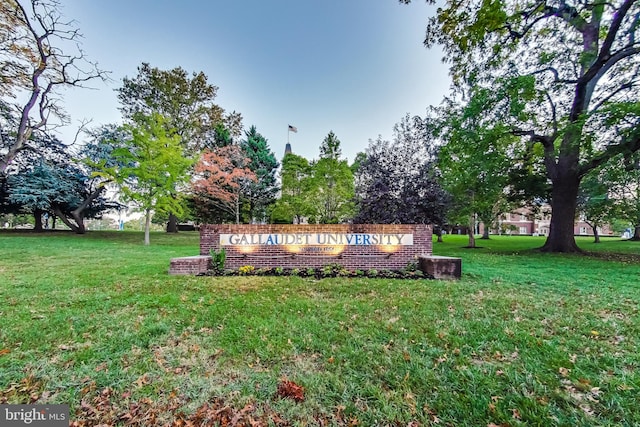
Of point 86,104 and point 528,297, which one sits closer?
point 528,297

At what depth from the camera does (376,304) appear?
13.7 feet

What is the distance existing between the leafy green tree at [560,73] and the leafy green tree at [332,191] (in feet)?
22.6

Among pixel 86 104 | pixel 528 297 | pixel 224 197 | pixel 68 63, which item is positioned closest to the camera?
pixel 528 297

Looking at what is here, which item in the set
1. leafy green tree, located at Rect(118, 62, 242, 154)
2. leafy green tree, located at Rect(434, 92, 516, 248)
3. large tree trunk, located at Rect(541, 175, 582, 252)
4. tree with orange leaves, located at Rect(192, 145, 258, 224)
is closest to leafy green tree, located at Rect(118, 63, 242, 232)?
leafy green tree, located at Rect(118, 62, 242, 154)

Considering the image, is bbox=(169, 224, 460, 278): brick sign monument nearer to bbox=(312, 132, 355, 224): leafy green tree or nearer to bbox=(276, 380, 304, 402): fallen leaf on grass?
bbox=(276, 380, 304, 402): fallen leaf on grass

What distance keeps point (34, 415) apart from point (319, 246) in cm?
553

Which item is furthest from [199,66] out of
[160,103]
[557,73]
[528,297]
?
[528,297]

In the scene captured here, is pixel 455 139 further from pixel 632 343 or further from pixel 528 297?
pixel 632 343

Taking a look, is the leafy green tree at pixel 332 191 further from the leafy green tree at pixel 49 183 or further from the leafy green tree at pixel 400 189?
the leafy green tree at pixel 49 183

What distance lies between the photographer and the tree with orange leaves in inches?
643

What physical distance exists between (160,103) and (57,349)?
22.6m

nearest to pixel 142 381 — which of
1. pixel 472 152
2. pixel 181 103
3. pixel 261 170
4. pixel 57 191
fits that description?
pixel 472 152

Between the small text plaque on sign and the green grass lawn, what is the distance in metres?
0.07

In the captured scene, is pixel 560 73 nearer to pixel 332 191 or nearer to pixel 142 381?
pixel 332 191
